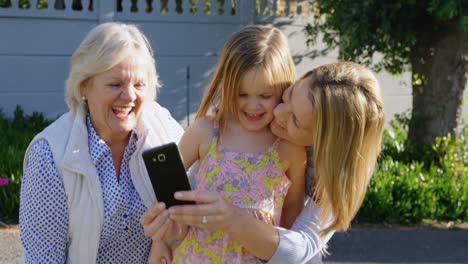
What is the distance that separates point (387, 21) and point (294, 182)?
15.4ft

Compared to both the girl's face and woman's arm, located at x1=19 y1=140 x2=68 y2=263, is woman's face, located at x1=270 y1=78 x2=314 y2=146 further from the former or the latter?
woman's arm, located at x1=19 y1=140 x2=68 y2=263

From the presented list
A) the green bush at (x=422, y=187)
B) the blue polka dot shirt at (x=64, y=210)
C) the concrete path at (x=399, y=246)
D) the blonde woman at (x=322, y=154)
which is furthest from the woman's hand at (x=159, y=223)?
the green bush at (x=422, y=187)

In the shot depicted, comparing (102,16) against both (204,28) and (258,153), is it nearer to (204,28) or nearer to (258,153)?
(204,28)

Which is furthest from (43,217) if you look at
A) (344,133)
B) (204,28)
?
(204,28)

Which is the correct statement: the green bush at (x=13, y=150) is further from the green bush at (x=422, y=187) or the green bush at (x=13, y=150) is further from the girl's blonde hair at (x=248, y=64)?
the girl's blonde hair at (x=248, y=64)

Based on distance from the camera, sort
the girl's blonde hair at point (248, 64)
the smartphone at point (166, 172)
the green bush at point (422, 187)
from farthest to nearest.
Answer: the green bush at point (422, 187)
the girl's blonde hair at point (248, 64)
the smartphone at point (166, 172)

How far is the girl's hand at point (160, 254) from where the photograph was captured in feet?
9.04

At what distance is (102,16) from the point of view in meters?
8.67

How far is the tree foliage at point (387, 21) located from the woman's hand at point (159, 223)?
15.3ft

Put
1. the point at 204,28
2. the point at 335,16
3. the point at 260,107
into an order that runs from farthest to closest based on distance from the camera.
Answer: the point at 204,28 < the point at 335,16 < the point at 260,107

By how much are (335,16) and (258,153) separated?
16.6 ft

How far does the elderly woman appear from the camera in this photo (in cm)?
274

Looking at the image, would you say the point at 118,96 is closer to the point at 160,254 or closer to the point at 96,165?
the point at 96,165

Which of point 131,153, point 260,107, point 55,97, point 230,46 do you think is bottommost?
point 55,97
